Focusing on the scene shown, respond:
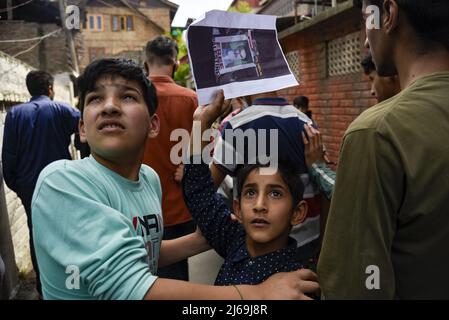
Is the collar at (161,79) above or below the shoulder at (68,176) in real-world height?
above

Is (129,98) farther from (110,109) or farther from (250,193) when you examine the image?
(250,193)

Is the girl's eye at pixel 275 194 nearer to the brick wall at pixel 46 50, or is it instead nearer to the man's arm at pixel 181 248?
the man's arm at pixel 181 248

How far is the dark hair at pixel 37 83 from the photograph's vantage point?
12.1 feet

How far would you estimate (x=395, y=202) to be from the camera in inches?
36.6

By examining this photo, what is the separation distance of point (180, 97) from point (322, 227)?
51.7 inches

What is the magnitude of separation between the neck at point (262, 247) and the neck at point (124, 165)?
0.45 metres

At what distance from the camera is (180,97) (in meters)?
2.78

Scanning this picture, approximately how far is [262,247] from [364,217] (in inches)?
19.7

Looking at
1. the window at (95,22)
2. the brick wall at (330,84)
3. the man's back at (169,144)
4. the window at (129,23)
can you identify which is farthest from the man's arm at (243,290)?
the window at (95,22)

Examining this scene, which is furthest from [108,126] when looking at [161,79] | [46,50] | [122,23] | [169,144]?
[122,23]

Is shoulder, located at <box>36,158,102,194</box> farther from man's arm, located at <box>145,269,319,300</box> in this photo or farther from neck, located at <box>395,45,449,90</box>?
neck, located at <box>395,45,449,90</box>
